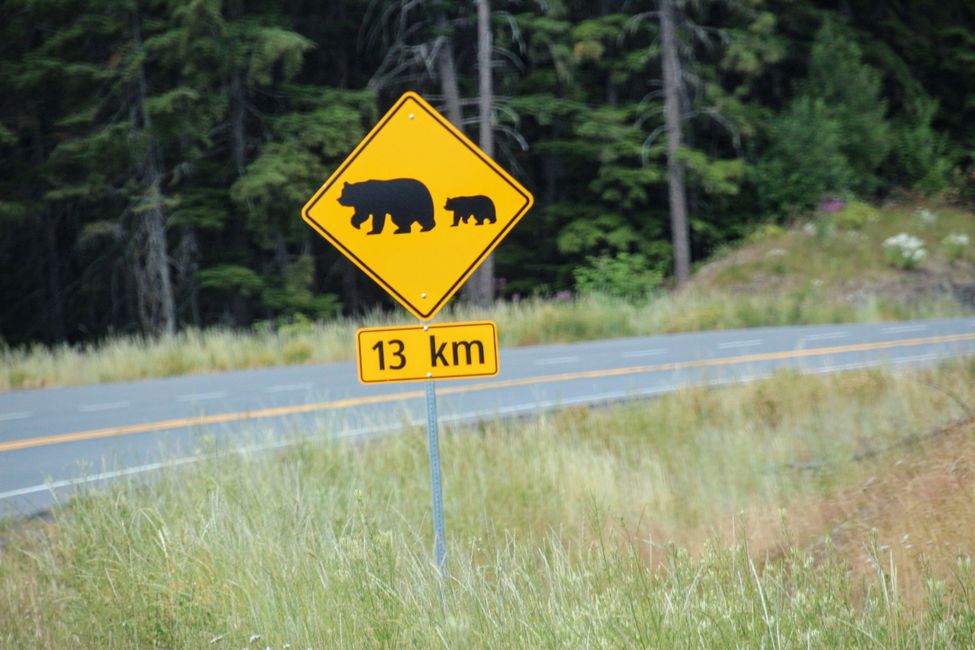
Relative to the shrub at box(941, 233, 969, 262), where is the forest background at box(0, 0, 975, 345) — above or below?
above

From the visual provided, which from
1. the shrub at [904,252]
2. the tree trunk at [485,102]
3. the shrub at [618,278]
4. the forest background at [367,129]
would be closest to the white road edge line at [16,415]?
the forest background at [367,129]

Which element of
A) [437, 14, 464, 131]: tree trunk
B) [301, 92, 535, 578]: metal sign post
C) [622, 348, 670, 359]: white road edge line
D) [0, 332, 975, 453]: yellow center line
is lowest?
[622, 348, 670, 359]: white road edge line

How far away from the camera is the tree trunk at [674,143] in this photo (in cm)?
2905

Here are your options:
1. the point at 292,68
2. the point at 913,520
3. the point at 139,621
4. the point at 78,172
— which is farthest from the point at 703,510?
the point at 78,172

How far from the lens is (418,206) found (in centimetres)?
520

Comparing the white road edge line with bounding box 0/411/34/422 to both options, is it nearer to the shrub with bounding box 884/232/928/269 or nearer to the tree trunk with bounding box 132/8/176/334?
the tree trunk with bounding box 132/8/176/334

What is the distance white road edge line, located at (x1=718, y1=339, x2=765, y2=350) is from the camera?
1722 centimetres

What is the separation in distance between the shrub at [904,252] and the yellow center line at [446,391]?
9.04m

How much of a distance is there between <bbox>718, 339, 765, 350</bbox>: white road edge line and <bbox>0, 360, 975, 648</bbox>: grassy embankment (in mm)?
7519

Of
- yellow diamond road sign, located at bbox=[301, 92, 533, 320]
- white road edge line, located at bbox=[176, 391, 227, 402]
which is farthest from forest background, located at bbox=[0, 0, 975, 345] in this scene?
yellow diamond road sign, located at bbox=[301, 92, 533, 320]

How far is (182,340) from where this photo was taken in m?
20.2

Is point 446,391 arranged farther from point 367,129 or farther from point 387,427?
point 367,129

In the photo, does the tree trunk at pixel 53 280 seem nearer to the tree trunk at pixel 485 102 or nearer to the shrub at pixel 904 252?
the tree trunk at pixel 485 102

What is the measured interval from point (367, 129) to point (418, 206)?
24.2 meters
